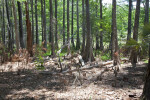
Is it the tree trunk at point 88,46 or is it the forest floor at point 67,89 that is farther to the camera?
the tree trunk at point 88,46

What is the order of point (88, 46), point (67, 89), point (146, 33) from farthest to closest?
point (88, 46) < point (67, 89) < point (146, 33)

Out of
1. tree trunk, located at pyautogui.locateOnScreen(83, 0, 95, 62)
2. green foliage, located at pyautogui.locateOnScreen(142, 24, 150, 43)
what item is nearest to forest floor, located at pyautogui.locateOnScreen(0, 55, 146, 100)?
green foliage, located at pyautogui.locateOnScreen(142, 24, 150, 43)

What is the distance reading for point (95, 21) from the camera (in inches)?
496

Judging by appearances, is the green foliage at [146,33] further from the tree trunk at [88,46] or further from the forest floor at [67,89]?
the tree trunk at [88,46]

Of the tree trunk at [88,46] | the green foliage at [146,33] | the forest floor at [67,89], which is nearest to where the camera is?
the forest floor at [67,89]

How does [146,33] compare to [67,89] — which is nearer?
[146,33]

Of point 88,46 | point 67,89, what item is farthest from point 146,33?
point 88,46

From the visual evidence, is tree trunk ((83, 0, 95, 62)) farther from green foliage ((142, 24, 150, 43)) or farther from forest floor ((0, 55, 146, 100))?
green foliage ((142, 24, 150, 43))

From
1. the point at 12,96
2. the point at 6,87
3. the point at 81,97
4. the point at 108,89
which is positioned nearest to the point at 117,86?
the point at 108,89

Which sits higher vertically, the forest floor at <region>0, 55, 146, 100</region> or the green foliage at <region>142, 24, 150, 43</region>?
the green foliage at <region>142, 24, 150, 43</region>

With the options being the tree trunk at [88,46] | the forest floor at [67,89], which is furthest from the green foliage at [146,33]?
the tree trunk at [88,46]

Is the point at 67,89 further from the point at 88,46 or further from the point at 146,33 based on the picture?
the point at 88,46

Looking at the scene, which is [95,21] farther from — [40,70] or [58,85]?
[58,85]

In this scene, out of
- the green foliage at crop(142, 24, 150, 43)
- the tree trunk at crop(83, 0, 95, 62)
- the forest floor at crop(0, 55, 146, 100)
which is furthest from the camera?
the tree trunk at crop(83, 0, 95, 62)
